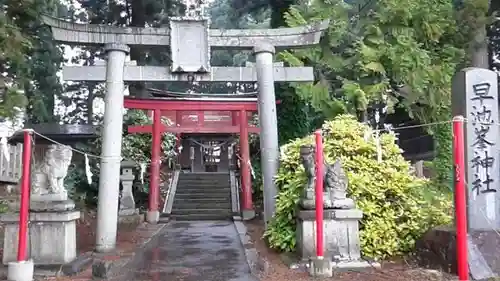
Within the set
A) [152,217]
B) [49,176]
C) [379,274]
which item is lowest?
[152,217]

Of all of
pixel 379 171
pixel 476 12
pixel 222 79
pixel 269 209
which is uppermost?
pixel 476 12

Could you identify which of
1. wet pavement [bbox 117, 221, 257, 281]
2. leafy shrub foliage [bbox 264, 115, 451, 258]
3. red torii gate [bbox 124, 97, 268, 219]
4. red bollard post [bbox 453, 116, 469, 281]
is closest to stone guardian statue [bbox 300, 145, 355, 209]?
leafy shrub foliage [bbox 264, 115, 451, 258]

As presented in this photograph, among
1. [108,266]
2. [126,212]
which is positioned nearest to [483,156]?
[108,266]

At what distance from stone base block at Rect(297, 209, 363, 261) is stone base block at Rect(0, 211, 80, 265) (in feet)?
12.5

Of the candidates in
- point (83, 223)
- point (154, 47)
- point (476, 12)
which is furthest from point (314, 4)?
point (83, 223)

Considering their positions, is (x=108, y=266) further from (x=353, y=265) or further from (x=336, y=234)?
(x=353, y=265)

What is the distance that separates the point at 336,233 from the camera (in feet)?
24.2

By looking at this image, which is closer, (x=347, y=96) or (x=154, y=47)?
(x=154, y=47)

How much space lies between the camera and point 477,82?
6.42m

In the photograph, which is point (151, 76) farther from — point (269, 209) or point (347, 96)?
point (347, 96)

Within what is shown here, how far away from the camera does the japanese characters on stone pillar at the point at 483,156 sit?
20.8ft

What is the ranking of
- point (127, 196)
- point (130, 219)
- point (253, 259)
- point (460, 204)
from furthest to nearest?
1. point (127, 196)
2. point (130, 219)
3. point (253, 259)
4. point (460, 204)

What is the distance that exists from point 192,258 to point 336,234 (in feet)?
9.46

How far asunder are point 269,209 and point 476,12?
846cm
